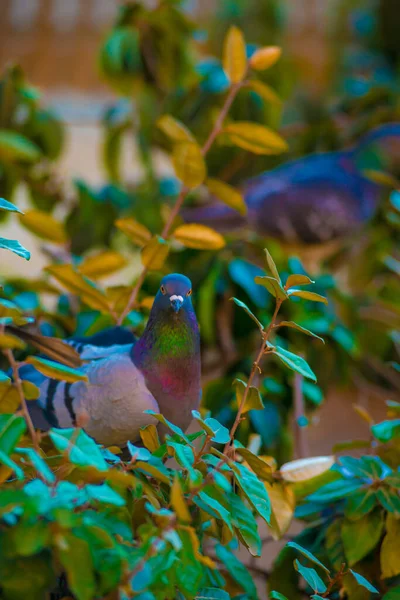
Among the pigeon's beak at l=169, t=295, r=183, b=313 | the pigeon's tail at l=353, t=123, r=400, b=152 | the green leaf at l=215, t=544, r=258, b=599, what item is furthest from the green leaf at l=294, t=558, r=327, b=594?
the pigeon's tail at l=353, t=123, r=400, b=152

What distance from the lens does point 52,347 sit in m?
0.52

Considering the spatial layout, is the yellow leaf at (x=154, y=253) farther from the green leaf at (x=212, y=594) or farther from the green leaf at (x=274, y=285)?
the green leaf at (x=212, y=594)

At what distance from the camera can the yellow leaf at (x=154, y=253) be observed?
60 cm

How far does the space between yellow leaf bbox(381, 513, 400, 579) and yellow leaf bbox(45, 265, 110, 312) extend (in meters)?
0.33

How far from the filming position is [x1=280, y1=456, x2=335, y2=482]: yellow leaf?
57cm

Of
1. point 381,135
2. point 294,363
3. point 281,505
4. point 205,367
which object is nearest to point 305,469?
point 281,505

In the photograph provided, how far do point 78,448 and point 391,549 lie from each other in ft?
1.00

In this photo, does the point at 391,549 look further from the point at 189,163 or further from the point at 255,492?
the point at 189,163

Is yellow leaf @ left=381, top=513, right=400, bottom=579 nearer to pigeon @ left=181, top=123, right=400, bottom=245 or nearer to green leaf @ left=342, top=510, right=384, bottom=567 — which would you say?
green leaf @ left=342, top=510, right=384, bottom=567

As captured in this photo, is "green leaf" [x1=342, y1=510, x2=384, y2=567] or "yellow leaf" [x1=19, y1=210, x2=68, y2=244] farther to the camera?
"yellow leaf" [x1=19, y1=210, x2=68, y2=244]

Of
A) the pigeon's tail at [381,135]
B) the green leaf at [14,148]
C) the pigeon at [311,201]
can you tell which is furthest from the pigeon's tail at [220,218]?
the green leaf at [14,148]

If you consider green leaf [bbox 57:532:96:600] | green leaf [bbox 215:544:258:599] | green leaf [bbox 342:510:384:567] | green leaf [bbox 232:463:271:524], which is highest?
green leaf [bbox 57:532:96:600]

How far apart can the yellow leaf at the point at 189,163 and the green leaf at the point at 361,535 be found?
351 millimetres

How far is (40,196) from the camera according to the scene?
1195 millimetres
